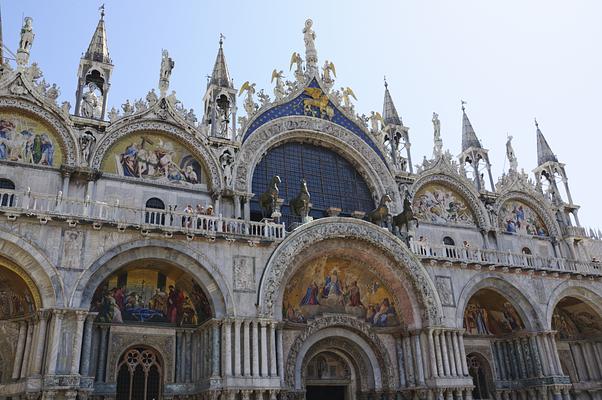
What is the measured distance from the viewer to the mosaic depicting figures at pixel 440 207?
88.0 feet

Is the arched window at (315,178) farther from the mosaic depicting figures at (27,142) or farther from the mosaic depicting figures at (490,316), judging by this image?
the mosaic depicting figures at (27,142)

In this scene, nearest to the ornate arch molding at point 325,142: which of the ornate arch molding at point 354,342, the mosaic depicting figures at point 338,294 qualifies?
the mosaic depicting figures at point 338,294

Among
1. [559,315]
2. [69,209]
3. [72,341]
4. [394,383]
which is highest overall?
[69,209]

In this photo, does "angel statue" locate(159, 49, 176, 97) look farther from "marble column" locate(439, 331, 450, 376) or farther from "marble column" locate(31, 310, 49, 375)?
"marble column" locate(439, 331, 450, 376)

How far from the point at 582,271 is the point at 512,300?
4431 millimetres

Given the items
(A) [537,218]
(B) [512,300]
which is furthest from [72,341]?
(A) [537,218]

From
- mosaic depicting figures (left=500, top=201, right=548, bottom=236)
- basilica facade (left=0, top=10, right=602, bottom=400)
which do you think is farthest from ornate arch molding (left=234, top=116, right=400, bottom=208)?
mosaic depicting figures (left=500, top=201, right=548, bottom=236)

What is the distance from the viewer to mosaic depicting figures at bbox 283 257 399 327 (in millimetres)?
20953

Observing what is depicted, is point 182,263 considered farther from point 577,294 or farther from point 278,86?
point 577,294

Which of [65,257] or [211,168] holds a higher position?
[211,168]

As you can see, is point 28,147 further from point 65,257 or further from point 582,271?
point 582,271

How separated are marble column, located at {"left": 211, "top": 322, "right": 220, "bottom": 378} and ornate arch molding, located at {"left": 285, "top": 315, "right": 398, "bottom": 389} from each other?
10.9 ft

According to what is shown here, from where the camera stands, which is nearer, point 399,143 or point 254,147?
point 254,147

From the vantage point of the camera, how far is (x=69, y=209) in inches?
739
